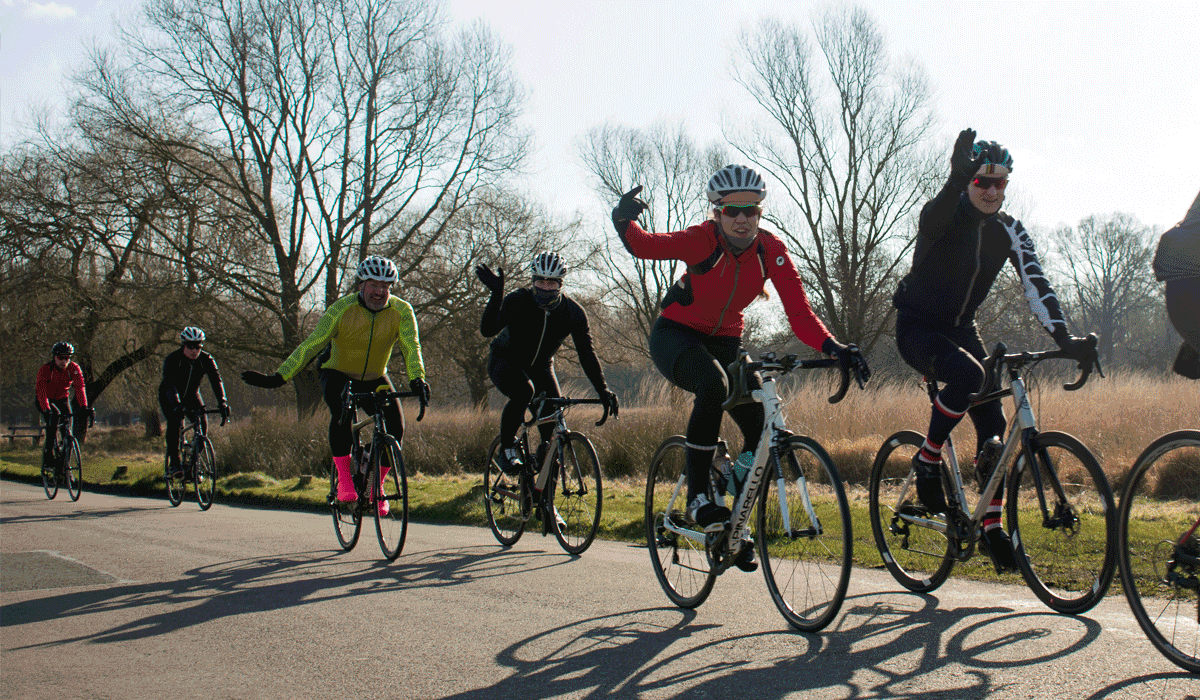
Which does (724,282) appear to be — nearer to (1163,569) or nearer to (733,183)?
(733,183)

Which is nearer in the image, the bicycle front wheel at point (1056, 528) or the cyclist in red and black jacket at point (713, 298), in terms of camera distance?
the bicycle front wheel at point (1056, 528)

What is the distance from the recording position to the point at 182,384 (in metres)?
11.9

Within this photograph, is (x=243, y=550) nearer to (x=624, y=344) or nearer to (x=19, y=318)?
(x=19, y=318)

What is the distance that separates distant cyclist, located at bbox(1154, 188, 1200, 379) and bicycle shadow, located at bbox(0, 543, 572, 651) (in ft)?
12.9

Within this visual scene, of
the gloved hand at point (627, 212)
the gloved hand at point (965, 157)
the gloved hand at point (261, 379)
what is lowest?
the gloved hand at point (261, 379)

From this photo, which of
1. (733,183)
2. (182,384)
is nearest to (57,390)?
(182,384)

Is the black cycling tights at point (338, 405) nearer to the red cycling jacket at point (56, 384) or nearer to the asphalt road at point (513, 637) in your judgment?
the asphalt road at point (513, 637)

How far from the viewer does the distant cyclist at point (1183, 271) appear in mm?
3113

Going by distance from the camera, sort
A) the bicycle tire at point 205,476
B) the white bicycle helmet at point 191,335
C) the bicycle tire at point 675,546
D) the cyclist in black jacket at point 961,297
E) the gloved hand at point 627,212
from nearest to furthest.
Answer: the gloved hand at point 627,212 < the cyclist in black jacket at point 961,297 < the bicycle tire at point 675,546 < the bicycle tire at point 205,476 < the white bicycle helmet at point 191,335

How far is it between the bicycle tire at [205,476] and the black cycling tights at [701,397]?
7.96 metres

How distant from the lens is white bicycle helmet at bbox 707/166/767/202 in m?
4.47

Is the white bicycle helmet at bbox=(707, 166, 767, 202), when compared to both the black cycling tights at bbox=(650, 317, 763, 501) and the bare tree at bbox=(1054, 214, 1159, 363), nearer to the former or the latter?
the black cycling tights at bbox=(650, 317, 763, 501)

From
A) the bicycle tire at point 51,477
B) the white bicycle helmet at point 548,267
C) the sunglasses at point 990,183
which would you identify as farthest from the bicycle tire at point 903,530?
the bicycle tire at point 51,477

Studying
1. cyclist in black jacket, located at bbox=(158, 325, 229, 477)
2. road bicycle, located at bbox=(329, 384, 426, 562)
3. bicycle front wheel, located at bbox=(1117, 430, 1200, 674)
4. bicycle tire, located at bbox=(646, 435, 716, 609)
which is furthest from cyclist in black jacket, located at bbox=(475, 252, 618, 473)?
cyclist in black jacket, located at bbox=(158, 325, 229, 477)
